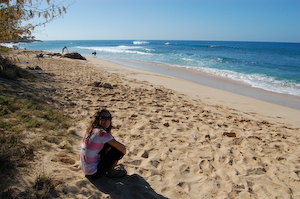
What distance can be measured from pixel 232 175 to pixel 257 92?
8499 mm

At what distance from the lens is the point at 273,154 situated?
11.8 ft

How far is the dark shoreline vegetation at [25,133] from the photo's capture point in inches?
82.3

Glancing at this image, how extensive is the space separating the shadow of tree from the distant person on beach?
0.29 feet

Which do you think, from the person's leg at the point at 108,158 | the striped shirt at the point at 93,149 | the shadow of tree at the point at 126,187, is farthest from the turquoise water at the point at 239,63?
the striped shirt at the point at 93,149

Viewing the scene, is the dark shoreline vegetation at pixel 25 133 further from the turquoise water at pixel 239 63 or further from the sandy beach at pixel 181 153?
the turquoise water at pixel 239 63

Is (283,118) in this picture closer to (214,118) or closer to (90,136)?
(214,118)

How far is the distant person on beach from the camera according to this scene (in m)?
2.34

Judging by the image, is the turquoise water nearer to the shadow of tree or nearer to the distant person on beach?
the shadow of tree

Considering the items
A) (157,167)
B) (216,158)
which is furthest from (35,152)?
(216,158)

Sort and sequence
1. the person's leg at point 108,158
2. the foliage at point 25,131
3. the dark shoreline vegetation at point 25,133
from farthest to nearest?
the person's leg at point 108,158 → the foliage at point 25,131 → the dark shoreline vegetation at point 25,133

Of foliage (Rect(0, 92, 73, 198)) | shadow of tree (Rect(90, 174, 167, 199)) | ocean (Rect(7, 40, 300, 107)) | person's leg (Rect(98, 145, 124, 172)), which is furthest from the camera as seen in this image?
ocean (Rect(7, 40, 300, 107))

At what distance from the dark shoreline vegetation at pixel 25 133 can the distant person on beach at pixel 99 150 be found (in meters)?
0.47

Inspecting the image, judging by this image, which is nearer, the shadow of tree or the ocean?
the shadow of tree

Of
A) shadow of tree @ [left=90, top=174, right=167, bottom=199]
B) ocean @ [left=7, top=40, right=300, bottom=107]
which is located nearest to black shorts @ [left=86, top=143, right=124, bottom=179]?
shadow of tree @ [left=90, top=174, right=167, bottom=199]
